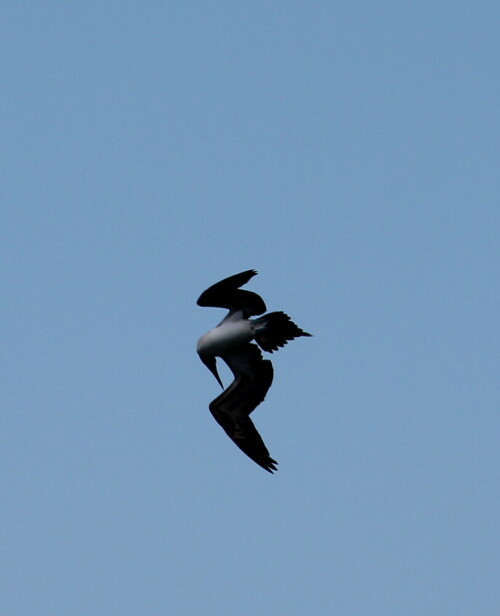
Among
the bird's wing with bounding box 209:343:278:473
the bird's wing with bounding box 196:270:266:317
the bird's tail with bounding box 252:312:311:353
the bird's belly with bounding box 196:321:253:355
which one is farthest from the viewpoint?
the bird's wing with bounding box 209:343:278:473

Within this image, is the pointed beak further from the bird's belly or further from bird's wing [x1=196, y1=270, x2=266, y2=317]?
bird's wing [x1=196, y1=270, x2=266, y2=317]

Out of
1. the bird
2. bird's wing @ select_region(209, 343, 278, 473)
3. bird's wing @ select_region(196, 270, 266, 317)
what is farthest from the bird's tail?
bird's wing @ select_region(209, 343, 278, 473)

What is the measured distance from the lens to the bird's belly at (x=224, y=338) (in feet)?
73.9

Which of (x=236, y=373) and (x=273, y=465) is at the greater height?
(x=236, y=373)

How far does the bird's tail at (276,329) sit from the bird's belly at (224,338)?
0.26 m

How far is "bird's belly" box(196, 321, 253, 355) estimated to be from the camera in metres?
22.5

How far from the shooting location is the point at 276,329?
22.1m

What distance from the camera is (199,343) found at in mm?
22938

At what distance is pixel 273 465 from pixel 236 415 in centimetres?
158

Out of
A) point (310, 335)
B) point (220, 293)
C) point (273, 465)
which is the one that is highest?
point (220, 293)

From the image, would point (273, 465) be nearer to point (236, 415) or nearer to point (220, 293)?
point (236, 415)

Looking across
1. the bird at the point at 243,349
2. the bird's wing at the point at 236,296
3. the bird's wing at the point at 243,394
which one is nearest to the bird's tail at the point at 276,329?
the bird at the point at 243,349

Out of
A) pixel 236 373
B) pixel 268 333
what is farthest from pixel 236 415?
pixel 268 333

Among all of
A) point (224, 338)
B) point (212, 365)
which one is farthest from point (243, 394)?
point (224, 338)
